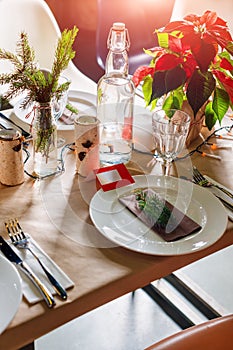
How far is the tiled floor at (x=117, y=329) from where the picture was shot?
1.68 metres

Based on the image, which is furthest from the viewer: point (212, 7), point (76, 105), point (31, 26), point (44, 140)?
point (212, 7)

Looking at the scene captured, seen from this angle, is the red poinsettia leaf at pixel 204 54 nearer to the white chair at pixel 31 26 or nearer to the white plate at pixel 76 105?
the white plate at pixel 76 105

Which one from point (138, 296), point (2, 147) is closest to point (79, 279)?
point (2, 147)

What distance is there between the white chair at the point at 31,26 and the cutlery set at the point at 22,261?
1.21 meters

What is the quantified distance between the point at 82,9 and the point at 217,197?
2505 millimetres

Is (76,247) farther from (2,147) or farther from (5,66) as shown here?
(5,66)

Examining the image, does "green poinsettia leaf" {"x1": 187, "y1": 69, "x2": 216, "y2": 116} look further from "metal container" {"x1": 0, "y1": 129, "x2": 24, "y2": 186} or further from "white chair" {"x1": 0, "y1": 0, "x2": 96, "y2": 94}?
"white chair" {"x1": 0, "y1": 0, "x2": 96, "y2": 94}

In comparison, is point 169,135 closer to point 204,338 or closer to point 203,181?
point 203,181

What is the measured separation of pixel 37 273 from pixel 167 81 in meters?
0.57

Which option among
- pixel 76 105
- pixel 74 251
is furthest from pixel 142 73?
pixel 74 251

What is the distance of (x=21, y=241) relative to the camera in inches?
37.5

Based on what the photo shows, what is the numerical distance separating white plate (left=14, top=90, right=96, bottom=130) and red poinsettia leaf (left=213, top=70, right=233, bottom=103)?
0.39m

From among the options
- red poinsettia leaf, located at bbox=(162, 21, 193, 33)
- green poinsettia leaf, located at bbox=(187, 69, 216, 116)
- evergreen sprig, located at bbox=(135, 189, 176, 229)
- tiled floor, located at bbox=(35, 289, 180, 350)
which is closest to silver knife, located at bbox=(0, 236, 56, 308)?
evergreen sprig, located at bbox=(135, 189, 176, 229)

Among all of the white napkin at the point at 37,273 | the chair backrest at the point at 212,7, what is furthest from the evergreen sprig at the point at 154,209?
the chair backrest at the point at 212,7
